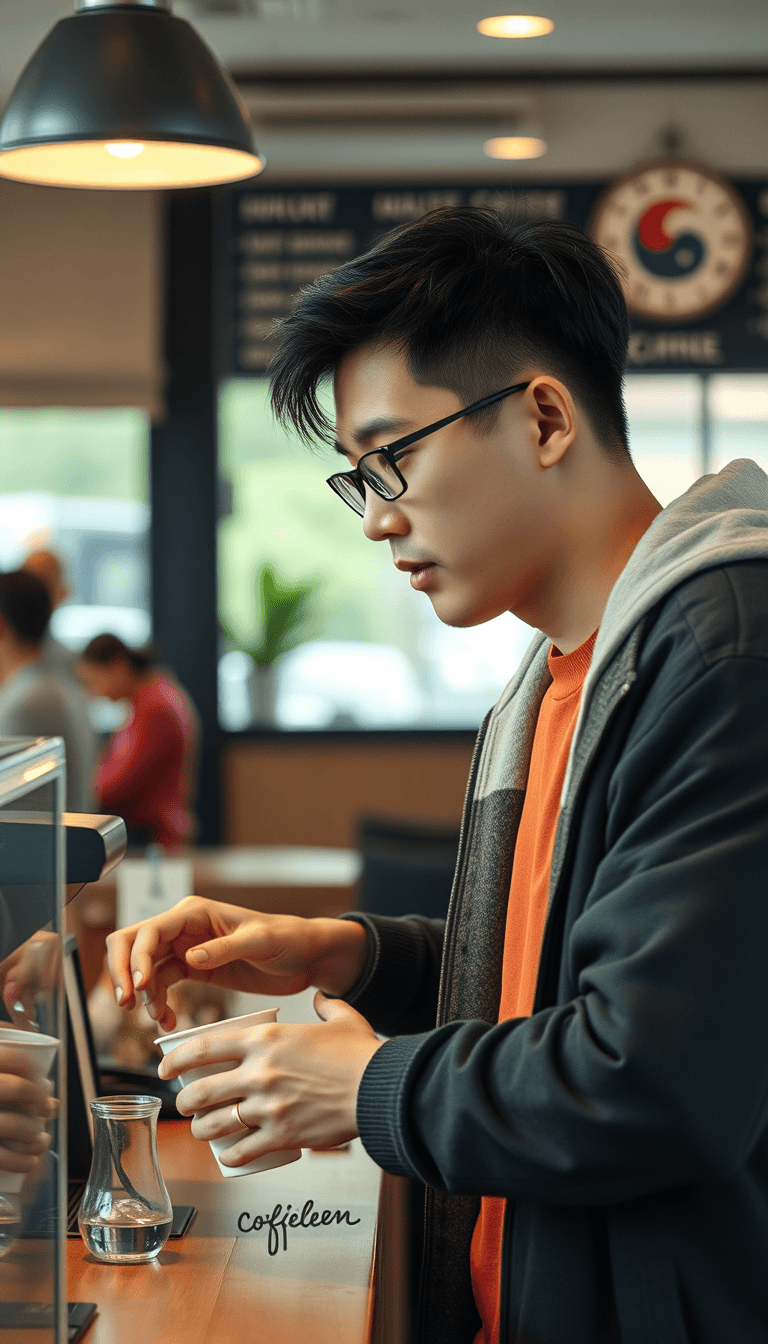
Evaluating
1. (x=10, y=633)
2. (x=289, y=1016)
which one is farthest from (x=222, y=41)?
(x=289, y=1016)

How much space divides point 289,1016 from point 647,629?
108 cm

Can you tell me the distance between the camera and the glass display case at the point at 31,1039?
0.83 m

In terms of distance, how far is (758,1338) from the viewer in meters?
0.98

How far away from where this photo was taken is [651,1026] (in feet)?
2.83

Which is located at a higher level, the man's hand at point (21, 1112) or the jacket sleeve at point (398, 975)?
the man's hand at point (21, 1112)

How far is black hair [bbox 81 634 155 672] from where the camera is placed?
14.7ft

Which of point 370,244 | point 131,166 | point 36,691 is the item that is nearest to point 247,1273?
point 131,166

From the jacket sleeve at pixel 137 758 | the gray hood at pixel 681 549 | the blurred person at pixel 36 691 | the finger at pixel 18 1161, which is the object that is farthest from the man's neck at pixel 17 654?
the finger at pixel 18 1161

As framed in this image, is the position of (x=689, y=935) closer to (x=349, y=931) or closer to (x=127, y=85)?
(x=349, y=931)

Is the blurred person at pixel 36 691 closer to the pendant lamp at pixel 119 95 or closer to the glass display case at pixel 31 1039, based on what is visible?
the pendant lamp at pixel 119 95

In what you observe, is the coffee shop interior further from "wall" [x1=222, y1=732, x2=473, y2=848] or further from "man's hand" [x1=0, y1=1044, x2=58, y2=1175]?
"man's hand" [x1=0, y1=1044, x2=58, y2=1175]

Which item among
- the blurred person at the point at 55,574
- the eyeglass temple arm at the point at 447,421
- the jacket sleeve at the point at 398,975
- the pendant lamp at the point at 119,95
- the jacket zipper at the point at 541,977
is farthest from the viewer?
the blurred person at the point at 55,574

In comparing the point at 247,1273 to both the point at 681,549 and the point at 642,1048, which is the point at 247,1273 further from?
the point at 681,549

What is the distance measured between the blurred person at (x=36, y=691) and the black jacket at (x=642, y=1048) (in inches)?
111
